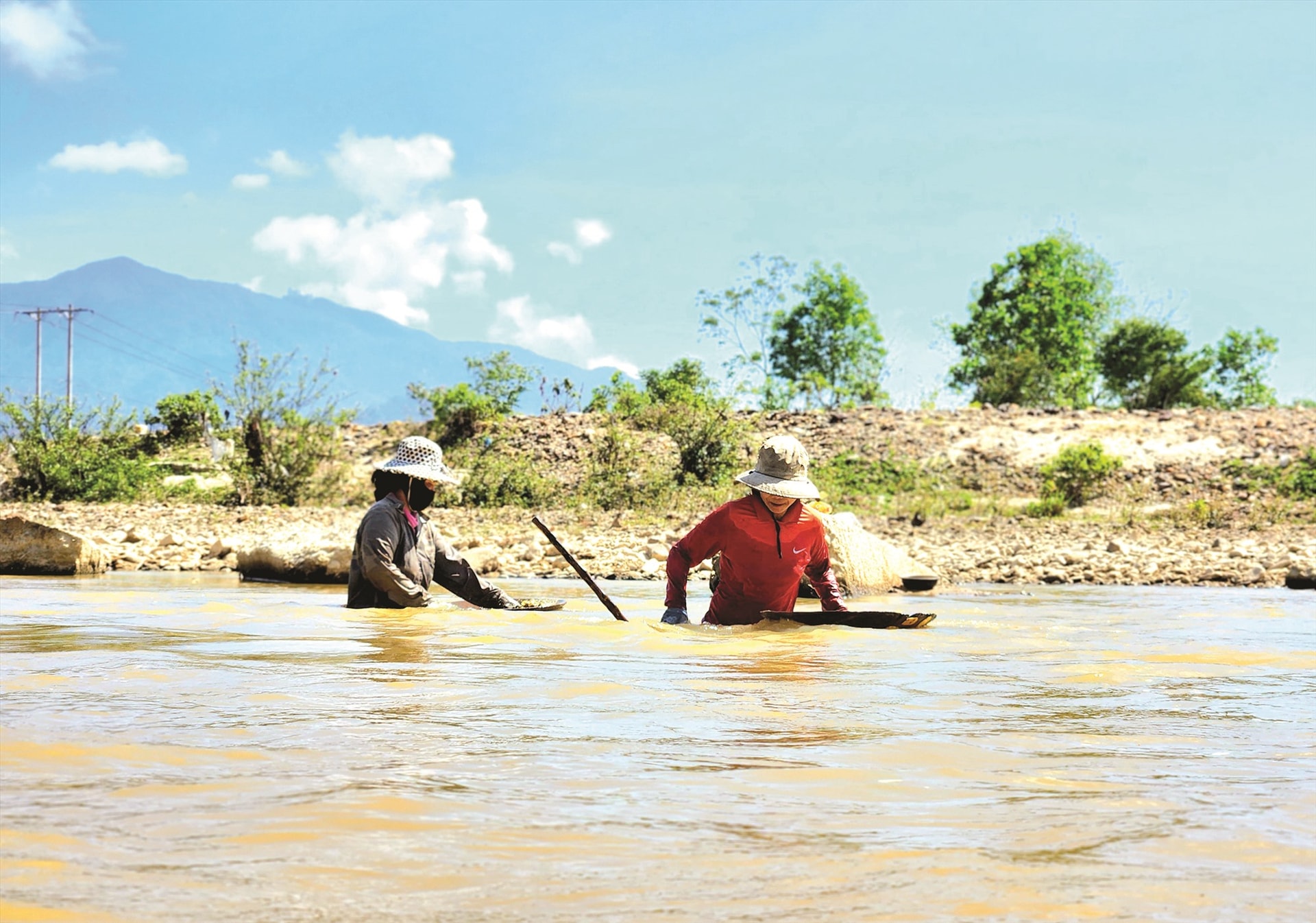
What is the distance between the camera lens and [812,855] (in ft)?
8.23

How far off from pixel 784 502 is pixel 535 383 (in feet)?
89.1

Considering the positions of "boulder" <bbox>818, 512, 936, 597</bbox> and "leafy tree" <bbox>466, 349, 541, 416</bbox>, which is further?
"leafy tree" <bbox>466, 349, 541, 416</bbox>

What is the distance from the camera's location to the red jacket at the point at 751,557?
707 cm

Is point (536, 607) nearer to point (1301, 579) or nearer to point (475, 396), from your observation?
point (1301, 579)

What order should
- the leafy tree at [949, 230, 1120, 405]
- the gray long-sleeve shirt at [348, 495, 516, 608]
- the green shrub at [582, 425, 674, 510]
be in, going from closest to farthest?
the gray long-sleeve shirt at [348, 495, 516, 608] → the green shrub at [582, 425, 674, 510] → the leafy tree at [949, 230, 1120, 405]

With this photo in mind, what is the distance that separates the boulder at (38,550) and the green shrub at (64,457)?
309 inches

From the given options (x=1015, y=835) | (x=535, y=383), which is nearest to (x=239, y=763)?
(x=1015, y=835)

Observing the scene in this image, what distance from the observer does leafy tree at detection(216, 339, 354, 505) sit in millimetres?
20375

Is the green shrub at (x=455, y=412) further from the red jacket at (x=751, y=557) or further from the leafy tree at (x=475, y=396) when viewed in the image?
the red jacket at (x=751, y=557)

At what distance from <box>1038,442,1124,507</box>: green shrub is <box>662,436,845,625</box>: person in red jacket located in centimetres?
1443

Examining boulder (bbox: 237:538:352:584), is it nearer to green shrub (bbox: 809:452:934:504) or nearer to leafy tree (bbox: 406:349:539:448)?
green shrub (bbox: 809:452:934:504)

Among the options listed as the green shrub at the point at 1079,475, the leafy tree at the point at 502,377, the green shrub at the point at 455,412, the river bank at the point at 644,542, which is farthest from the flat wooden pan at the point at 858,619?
the leafy tree at the point at 502,377

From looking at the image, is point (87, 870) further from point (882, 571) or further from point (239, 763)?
point (882, 571)

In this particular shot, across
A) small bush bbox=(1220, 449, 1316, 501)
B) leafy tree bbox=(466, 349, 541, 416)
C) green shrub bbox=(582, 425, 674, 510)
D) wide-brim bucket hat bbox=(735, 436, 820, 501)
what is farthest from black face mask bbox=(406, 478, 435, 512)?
leafy tree bbox=(466, 349, 541, 416)
